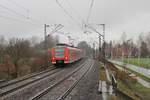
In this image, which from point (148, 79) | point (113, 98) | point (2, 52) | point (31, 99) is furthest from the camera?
point (2, 52)

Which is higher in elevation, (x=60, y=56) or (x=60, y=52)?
(x=60, y=52)

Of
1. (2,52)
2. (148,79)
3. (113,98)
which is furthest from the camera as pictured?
(2,52)

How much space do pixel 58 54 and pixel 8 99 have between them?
522 inches

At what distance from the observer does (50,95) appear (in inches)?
295

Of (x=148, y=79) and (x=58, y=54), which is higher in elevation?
(x=58, y=54)

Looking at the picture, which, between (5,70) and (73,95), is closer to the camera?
(73,95)

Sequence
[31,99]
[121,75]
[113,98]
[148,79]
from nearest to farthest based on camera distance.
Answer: [31,99], [113,98], [121,75], [148,79]

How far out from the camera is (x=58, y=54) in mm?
19875

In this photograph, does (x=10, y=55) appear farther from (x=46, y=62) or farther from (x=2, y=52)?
(x=46, y=62)

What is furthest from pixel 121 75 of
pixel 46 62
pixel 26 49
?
pixel 26 49

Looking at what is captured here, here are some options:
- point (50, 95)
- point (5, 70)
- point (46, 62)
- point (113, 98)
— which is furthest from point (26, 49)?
point (113, 98)

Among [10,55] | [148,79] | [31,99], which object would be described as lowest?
[148,79]

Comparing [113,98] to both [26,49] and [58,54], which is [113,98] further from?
[26,49]

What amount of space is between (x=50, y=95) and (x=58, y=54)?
1255cm
